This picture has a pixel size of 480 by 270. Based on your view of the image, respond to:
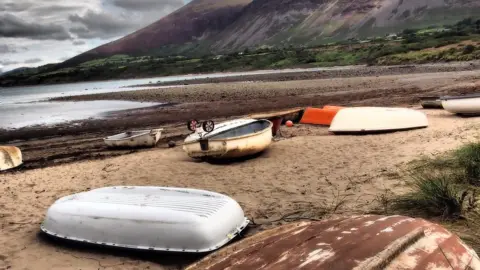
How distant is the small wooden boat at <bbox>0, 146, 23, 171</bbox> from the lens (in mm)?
11536

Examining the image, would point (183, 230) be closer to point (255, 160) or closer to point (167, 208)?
point (167, 208)

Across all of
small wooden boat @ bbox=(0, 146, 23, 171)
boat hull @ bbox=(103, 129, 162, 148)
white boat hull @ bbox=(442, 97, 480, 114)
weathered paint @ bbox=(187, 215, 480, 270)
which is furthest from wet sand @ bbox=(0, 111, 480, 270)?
weathered paint @ bbox=(187, 215, 480, 270)

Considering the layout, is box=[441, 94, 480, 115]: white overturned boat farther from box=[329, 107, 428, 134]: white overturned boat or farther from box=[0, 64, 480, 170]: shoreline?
box=[0, 64, 480, 170]: shoreline

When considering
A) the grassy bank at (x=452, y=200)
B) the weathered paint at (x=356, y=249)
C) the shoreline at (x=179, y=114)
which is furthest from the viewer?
the shoreline at (x=179, y=114)

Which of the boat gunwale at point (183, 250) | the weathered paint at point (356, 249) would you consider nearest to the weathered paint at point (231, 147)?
the boat gunwale at point (183, 250)

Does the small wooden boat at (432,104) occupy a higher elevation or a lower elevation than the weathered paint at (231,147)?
lower

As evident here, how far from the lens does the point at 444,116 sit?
1291 cm

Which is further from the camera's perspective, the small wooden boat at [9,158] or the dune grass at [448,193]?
the small wooden boat at [9,158]

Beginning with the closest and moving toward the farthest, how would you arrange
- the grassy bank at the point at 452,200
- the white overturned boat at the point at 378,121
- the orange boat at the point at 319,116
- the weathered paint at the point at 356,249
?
1. the weathered paint at the point at 356,249
2. the grassy bank at the point at 452,200
3. the white overturned boat at the point at 378,121
4. the orange boat at the point at 319,116

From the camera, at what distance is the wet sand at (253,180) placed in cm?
572

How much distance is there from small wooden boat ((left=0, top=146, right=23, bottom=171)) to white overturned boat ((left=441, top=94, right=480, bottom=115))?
1153 cm

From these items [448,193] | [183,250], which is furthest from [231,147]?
[448,193]

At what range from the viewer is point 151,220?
540 centimetres

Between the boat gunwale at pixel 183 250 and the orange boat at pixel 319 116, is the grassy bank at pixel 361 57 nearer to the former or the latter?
the orange boat at pixel 319 116
